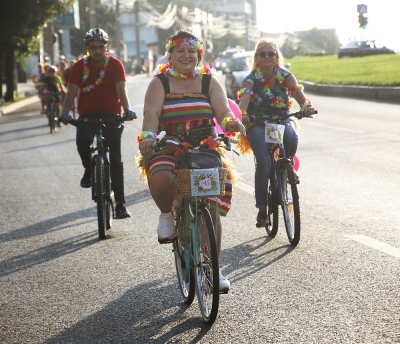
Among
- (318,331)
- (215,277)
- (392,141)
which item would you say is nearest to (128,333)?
(215,277)

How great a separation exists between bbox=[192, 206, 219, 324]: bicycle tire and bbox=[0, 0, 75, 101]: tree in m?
31.4

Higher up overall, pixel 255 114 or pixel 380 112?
pixel 255 114

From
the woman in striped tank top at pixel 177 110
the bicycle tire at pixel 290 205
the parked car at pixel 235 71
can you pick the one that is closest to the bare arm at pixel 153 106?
the woman in striped tank top at pixel 177 110

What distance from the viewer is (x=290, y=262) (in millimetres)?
6859

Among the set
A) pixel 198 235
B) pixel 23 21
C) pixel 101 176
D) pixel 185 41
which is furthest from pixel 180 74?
pixel 23 21

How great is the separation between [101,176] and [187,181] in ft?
11.3

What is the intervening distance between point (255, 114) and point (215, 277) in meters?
3.40

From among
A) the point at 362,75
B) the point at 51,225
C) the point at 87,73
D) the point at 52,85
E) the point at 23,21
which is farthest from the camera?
the point at 23,21

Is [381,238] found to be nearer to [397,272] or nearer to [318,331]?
[397,272]

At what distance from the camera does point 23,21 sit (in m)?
36.3

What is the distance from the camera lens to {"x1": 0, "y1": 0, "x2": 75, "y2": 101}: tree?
1411 inches

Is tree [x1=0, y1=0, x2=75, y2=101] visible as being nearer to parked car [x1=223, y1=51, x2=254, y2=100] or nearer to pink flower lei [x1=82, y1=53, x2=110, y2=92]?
parked car [x1=223, y1=51, x2=254, y2=100]

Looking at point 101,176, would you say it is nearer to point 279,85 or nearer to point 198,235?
point 279,85

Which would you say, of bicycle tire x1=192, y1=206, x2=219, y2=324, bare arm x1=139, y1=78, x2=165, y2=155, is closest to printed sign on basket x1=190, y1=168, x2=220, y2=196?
bicycle tire x1=192, y1=206, x2=219, y2=324
